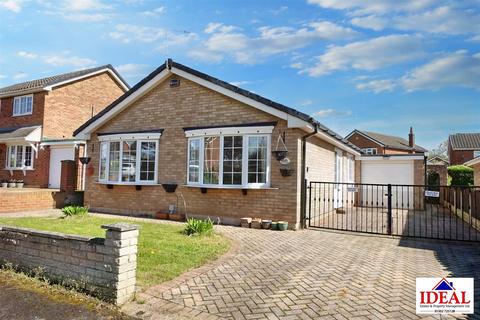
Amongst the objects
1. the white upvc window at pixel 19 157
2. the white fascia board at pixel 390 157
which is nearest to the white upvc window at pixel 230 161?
the white fascia board at pixel 390 157

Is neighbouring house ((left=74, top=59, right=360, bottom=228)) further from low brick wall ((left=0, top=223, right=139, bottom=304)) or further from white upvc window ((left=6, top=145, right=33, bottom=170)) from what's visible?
white upvc window ((left=6, top=145, right=33, bottom=170))

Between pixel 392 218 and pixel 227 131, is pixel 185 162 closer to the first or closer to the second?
pixel 227 131

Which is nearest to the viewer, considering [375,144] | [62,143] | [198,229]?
[198,229]

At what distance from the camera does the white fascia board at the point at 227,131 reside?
34.5 ft

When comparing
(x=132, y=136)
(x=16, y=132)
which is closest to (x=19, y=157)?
(x=16, y=132)

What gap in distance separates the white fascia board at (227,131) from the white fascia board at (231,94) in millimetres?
569

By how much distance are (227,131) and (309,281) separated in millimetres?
6820

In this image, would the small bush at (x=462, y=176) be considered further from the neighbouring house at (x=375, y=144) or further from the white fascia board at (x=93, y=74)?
the white fascia board at (x=93, y=74)

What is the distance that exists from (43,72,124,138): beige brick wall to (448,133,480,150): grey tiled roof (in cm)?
5052

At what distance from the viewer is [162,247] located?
705 centimetres

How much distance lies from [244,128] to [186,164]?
9.19ft

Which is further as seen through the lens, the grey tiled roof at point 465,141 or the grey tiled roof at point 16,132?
the grey tiled roof at point 465,141

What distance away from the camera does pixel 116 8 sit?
851 centimetres

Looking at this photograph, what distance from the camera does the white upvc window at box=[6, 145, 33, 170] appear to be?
20203 millimetres
